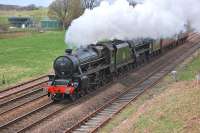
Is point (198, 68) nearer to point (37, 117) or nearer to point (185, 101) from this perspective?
point (185, 101)

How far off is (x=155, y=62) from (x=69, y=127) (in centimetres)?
1913

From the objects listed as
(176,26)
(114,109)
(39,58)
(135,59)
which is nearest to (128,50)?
(135,59)

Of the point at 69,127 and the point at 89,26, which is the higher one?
the point at 89,26

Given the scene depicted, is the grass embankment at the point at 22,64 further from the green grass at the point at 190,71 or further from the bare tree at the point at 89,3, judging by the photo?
the bare tree at the point at 89,3

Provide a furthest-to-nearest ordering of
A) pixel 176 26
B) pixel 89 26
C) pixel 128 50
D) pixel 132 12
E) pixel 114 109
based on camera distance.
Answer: pixel 176 26, pixel 128 50, pixel 132 12, pixel 89 26, pixel 114 109

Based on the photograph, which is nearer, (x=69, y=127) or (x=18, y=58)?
(x=69, y=127)

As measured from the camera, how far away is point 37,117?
2000 centimetres

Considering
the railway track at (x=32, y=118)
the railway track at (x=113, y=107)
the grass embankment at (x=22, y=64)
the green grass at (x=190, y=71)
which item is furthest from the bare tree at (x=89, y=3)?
the railway track at (x=32, y=118)

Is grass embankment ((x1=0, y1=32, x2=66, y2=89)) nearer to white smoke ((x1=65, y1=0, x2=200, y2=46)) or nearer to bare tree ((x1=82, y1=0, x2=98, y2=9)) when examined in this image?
white smoke ((x1=65, y1=0, x2=200, y2=46))

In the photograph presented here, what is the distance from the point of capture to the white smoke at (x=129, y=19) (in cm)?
2522

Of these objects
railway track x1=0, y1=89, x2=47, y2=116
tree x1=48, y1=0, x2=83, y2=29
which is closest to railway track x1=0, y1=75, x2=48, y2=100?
railway track x1=0, y1=89, x2=47, y2=116

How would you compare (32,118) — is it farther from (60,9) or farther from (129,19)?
(60,9)

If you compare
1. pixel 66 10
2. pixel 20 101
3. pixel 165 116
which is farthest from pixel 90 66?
pixel 66 10

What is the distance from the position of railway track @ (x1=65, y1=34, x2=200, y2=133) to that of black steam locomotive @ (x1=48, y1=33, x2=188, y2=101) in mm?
2035
